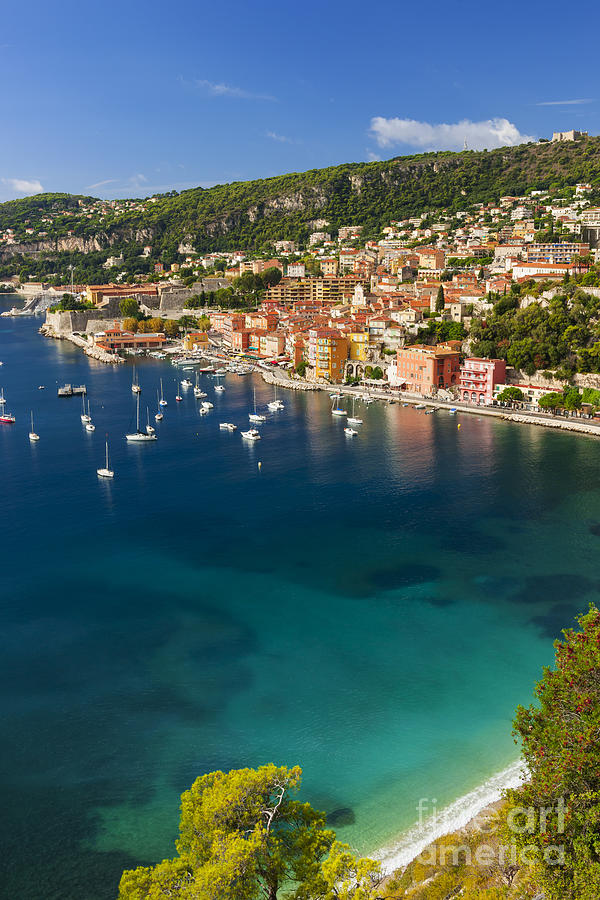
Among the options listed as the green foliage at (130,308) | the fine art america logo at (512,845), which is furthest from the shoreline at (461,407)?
the green foliage at (130,308)

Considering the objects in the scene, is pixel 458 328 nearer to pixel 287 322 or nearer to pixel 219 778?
pixel 287 322

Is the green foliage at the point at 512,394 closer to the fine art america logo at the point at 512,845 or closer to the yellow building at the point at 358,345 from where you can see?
the yellow building at the point at 358,345

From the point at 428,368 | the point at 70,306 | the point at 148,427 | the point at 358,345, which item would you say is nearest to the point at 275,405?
the point at 148,427

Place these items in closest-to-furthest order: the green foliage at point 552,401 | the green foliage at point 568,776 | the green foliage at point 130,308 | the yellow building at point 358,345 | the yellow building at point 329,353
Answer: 1. the green foliage at point 568,776
2. the green foliage at point 552,401
3. the yellow building at point 329,353
4. the yellow building at point 358,345
5. the green foliage at point 130,308

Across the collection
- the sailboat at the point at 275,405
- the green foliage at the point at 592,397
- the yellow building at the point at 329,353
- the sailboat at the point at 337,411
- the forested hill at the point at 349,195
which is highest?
the forested hill at the point at 349,195

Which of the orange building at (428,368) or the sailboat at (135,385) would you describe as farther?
the sailboat at (135,385)

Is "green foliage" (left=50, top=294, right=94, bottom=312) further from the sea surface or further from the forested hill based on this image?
the sea surface
